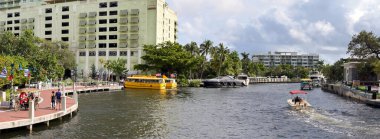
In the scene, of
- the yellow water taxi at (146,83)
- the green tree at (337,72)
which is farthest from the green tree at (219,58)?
the yellow water taxi at (146,83)

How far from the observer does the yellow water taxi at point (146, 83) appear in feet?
344

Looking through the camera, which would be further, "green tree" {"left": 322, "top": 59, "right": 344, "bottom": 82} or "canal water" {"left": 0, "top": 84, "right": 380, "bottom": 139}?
"green tree" {"left": 322, "top": 59, "right": 344, "bottom": 82}

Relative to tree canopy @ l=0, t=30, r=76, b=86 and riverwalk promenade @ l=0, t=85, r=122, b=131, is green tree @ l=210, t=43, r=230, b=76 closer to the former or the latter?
tree canopy @ l=0, t=30, r=76, b=86

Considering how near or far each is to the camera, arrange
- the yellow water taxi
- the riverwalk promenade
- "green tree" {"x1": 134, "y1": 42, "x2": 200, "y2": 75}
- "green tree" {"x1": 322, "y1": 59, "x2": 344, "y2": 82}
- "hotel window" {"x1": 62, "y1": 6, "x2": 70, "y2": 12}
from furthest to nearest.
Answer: "green tree" {"x1": 322, "y1": 59, "x2": 344, "y2": 82} < "hotel window" {"x1": 62, "y1": 6, "x2": 70, "y2": 12} < "green tree" {"x1": 134, "y1": 42, "x2": 200, "y2": 75} < the yellow water taxi < the riverwalk promenade

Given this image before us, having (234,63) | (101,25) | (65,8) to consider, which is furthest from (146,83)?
(234,63)

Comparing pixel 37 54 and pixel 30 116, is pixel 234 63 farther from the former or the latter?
pixel 30 116

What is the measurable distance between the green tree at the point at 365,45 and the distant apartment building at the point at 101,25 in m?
66.7

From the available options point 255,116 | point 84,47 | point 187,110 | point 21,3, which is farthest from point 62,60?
point 255,116

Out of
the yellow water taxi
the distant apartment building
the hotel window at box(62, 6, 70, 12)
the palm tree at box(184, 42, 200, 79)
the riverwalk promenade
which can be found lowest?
the riverwalk promenade

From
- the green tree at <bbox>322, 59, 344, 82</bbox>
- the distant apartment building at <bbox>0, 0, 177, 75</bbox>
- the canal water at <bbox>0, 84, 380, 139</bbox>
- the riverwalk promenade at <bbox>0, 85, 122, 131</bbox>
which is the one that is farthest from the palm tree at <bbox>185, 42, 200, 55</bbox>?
the riverwalk promenade at <bbox>0, 85, 122, 131</bbox>

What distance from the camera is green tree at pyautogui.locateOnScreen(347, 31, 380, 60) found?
97500 mm

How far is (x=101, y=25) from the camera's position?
146375 millimetres

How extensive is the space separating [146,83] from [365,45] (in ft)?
184

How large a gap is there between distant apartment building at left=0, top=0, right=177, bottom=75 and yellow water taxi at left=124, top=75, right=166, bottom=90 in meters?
31.5
